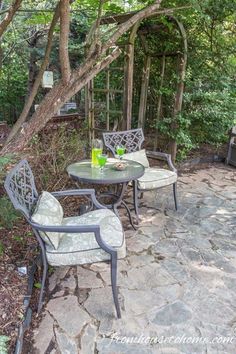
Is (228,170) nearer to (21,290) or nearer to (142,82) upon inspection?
(142,82)

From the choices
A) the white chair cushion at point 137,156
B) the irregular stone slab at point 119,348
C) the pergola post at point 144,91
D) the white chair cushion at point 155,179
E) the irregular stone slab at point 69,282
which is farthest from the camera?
the pergola post at point 144,91

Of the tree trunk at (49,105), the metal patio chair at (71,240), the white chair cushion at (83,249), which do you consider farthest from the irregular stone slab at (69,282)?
the tree trunk at (49,105)

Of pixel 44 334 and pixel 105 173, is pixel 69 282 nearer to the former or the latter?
pixel 44 334

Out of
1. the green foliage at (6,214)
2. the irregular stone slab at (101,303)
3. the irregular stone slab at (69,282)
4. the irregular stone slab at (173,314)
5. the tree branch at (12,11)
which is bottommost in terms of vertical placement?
the irregular stone slab at (69,282)

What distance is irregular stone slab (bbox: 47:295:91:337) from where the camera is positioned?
6.09 feet

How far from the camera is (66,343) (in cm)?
174

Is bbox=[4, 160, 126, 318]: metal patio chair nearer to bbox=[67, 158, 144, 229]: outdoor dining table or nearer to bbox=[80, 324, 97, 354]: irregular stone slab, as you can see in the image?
bbox=[80, 324, 97, 354]: irregular stone slab

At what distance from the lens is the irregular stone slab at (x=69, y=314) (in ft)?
6.09

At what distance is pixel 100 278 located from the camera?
2.34m

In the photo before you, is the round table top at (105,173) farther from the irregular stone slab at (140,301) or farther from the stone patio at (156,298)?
the irregular stone slab at (140,301)

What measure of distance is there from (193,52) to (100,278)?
414 cm

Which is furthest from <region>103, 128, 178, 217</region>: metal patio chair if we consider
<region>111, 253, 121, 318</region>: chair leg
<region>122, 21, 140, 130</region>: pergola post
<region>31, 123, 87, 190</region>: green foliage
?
<region>111, 253, 121, 318</region>: chair leg

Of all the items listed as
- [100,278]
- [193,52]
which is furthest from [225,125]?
[100,278]

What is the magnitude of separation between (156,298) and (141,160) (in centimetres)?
190
